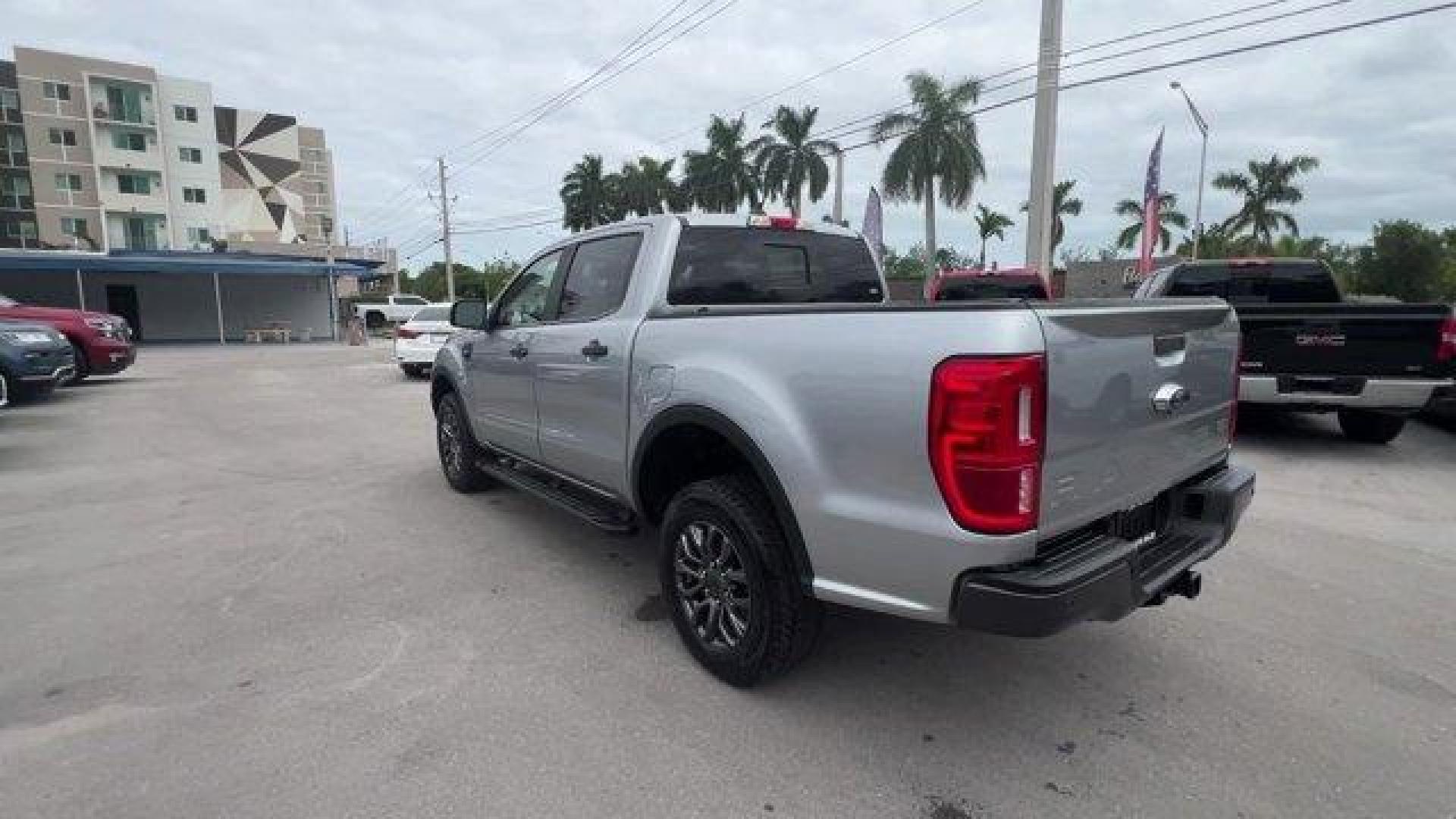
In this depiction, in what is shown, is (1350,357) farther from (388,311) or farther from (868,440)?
(388,311)

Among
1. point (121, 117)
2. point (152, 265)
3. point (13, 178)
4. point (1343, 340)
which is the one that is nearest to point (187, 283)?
point (152, 265)

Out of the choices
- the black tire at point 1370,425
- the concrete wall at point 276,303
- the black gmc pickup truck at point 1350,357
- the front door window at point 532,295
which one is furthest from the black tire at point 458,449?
the concrete wall at point 276,303

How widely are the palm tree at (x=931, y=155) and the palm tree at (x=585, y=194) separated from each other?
27.0 metres

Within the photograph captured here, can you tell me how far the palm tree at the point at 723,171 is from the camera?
43.1m

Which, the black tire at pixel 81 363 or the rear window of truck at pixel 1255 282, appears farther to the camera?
the black tire at pixel 81 363

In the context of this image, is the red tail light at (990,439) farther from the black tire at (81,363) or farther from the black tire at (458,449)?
the black tire at (81,363)

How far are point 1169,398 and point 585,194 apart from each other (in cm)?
5715

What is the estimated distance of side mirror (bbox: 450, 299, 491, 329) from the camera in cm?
521

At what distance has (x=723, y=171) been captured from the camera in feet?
143

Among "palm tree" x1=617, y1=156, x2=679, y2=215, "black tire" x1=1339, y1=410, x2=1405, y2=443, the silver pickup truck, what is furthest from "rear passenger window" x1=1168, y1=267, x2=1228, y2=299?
"palm tree" x1=617, y1=156, x2=679, y2=215

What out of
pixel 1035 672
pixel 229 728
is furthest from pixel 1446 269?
pixel 229 728

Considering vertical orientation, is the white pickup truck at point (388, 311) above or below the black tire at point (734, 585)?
above

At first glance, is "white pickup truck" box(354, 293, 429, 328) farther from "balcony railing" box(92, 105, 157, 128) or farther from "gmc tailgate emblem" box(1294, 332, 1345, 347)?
"gmc tailgate emblem" box(1294, 332, 1345, 347)

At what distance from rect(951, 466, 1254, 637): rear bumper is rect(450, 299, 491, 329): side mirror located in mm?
3940
